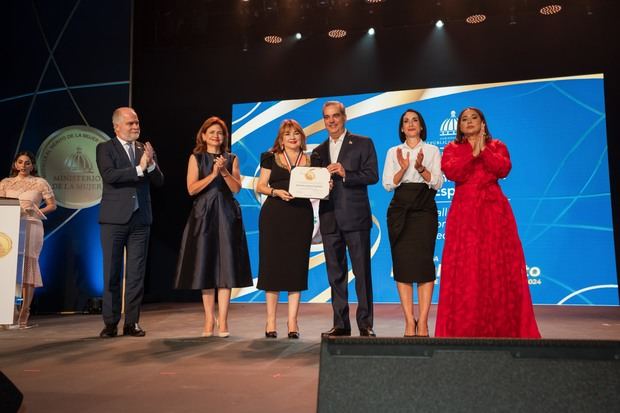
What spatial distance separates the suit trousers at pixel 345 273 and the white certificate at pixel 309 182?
0.36 m

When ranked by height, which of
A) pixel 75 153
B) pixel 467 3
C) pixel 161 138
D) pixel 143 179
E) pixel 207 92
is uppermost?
pixel 467 3

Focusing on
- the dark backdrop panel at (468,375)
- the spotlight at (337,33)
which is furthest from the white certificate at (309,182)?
the spotlight at (337,33)

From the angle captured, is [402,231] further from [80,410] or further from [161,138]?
[161,138]

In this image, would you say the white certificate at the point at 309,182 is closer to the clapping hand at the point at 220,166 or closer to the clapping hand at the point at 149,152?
the clapping hand at the point at 220,166

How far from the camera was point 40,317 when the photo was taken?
5.71 meters

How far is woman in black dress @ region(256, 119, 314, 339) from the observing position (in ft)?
12.4

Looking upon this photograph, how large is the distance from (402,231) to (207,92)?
5134 mm

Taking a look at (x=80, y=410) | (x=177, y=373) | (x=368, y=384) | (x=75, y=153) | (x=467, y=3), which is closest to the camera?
(x=368, y=384)

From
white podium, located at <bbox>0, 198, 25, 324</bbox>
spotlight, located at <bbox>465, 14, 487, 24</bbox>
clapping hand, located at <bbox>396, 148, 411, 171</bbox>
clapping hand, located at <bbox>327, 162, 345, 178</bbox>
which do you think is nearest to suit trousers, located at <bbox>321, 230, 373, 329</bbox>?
clapping hand, located at <bbox>327, 162, 345, 178</bbox>

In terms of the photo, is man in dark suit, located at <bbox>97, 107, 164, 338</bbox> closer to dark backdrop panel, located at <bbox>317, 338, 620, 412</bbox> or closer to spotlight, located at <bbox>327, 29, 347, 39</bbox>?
dark backdrop panel, located at <bbox>317, 338, 620, 412</bbox>

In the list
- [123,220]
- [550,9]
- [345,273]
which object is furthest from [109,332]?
[550,9]

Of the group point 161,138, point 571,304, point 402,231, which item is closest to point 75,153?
point 161,138

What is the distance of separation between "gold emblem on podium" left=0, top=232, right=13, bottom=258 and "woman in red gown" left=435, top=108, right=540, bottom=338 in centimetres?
294

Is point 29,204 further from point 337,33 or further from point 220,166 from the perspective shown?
point 337,33
